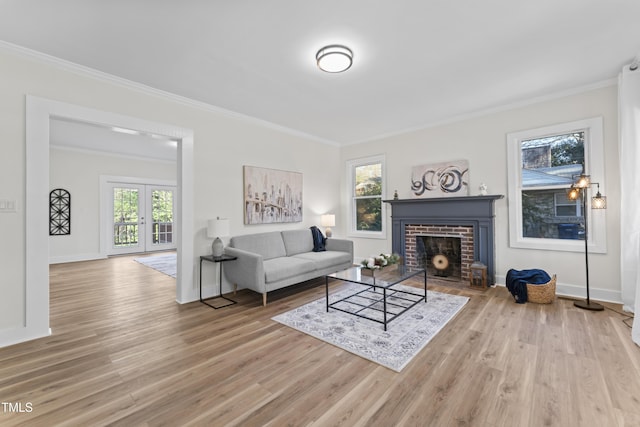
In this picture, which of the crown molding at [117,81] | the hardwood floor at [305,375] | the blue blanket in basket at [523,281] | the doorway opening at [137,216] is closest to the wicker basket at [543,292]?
the blue blanket in basket at [523,281]

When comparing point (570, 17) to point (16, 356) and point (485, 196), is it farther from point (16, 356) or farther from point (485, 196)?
point (16, 356)

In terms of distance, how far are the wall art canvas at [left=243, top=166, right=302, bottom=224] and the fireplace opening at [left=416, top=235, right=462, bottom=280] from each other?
7.48 ft

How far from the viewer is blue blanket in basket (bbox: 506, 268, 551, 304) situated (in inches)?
133

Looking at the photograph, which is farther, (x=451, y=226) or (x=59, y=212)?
(x=59, y=212)

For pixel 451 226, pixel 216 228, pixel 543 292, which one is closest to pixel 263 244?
pixel 216 228

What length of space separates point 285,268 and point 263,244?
0.78 metres

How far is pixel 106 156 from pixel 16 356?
610 cm

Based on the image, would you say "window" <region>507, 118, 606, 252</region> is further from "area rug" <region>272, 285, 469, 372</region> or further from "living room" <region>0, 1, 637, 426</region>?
"area rug" <region>272, 285, 469, 372</region>

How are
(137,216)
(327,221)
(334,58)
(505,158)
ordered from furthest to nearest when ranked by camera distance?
(137,216) < (327,221) < (505,158) < (334,58)

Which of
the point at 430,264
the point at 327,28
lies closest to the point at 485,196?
the point at 430,264

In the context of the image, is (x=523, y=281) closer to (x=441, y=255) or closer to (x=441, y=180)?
(x=441, y=255)

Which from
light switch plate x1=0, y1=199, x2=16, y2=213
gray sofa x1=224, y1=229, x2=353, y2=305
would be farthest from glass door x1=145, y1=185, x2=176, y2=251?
light switch plate x1=0, y1=199, x2=16, y2=213

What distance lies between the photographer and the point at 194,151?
3.68 metres

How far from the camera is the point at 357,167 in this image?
595 centimetres
